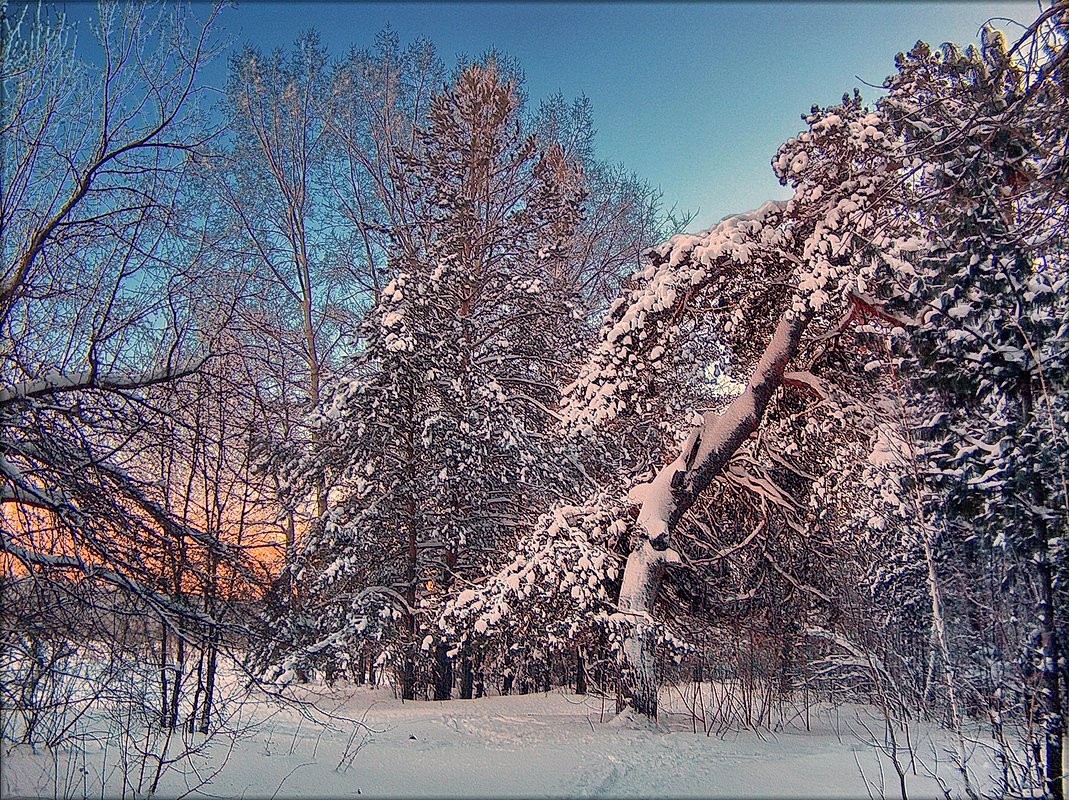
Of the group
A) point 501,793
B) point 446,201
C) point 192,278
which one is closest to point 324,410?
point 446,201

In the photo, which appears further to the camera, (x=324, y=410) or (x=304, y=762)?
(x=324, y=410)

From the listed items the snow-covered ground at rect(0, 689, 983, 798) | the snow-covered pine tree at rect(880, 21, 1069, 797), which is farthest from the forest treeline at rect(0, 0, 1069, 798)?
the snow-covered ground at rect(0, 689, 983, 798)

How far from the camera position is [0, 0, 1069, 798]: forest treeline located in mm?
4785

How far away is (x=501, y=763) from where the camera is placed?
6676 mm

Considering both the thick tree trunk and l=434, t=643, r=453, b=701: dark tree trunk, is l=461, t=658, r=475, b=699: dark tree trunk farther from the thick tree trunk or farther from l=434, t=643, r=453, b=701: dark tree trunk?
the thick tree trunk

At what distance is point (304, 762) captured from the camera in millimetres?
6586

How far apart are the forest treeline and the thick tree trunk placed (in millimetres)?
50

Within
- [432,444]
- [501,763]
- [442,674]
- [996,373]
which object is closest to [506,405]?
[432,444]

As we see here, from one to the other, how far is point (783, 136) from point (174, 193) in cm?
774

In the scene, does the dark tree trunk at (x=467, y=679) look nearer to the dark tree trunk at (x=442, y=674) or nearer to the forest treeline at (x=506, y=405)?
the forest treeline at (x=506, y=405)

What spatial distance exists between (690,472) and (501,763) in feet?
14.6

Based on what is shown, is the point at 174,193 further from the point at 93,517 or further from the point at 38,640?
the point at 38,640

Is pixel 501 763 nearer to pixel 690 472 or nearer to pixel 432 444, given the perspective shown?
pixel 690 472

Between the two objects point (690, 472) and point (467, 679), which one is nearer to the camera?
point (690, 472)
